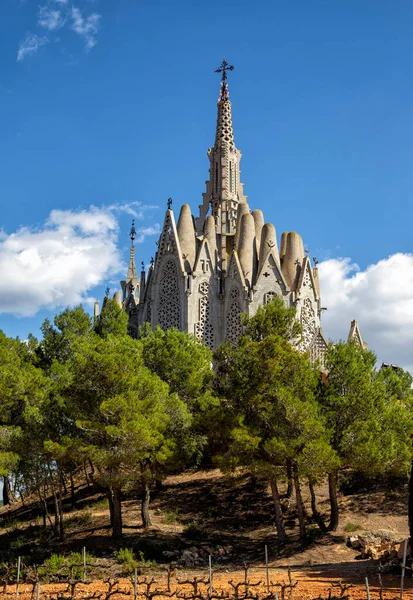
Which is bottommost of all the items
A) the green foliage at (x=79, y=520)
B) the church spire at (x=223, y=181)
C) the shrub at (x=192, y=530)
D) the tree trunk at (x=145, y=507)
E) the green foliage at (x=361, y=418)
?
the shrub at (x=192, y=530)

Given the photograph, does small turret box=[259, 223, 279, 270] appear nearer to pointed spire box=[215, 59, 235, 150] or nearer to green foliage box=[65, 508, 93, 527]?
pointed spire box=[215, 59, 235, 150]

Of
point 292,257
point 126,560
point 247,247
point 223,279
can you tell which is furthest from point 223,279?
point 126,560

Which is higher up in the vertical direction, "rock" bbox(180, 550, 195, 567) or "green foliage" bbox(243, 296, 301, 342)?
"green foliage" bbox(243, 296, 301, 342)

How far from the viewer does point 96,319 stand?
39.6 meters

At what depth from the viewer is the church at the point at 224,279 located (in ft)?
133

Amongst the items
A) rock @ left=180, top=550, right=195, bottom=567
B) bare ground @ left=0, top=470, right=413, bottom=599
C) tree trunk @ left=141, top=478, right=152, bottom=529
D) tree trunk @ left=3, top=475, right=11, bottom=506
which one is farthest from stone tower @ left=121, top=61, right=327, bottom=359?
rock @ left=180, top=550, right=195, bottom=567

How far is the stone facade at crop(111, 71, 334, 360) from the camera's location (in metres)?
40.5

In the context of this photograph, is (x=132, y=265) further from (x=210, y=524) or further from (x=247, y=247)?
(x=210, y=524)

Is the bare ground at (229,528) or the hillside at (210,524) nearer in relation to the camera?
the bare ground at (229,528)

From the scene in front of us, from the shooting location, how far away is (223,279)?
41.7 meters

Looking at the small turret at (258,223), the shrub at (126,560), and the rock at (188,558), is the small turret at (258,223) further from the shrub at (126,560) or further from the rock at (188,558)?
the shrub at (126,560)

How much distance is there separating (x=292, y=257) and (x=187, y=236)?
7.17 meters

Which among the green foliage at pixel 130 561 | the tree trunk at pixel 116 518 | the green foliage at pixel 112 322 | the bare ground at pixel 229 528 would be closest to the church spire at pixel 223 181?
Answer: the green foliage at pixel 112 322

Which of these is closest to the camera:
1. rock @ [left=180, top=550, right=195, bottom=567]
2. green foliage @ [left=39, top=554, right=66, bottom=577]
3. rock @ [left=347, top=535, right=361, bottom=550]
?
green foliage @ [left=39, top=554, right=66, bottom=577]
